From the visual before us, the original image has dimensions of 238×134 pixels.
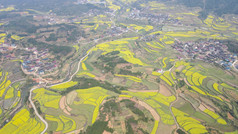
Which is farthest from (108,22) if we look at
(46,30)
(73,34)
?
(46,30)

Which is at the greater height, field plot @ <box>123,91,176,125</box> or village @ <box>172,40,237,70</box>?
village @ <box>172,40,237,70</box>

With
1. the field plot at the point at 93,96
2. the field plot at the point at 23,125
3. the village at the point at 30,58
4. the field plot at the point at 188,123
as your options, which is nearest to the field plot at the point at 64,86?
the field plot at the point at 93,96

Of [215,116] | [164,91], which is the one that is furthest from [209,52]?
[215,116]

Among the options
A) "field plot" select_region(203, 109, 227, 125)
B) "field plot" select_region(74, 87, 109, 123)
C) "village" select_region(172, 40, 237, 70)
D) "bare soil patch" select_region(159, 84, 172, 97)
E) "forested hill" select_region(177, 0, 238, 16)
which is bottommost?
"field plot" select_region(74, 87, 109, 123)

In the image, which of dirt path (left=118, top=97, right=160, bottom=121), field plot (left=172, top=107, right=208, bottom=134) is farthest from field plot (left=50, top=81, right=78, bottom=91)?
field plot (left=172, top=107, right=208, bottom=134)

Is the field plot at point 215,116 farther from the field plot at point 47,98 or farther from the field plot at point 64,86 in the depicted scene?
the field plot at point 64,86

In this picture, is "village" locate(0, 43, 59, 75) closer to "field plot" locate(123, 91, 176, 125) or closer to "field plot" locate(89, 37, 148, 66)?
"field plot" locate(89, 37, 148, 66)

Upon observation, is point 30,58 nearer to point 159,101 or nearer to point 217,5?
point 159,101
